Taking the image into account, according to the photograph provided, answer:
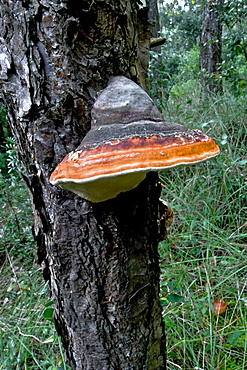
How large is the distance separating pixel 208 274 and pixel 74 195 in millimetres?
1538

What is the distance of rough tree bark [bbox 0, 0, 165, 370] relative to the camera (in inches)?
39.8

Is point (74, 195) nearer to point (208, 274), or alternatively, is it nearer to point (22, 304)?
point (208, 274)

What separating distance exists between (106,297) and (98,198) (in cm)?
45

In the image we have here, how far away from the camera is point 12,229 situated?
12.5 ft

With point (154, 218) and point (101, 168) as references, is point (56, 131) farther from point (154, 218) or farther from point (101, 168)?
point (154, 218)

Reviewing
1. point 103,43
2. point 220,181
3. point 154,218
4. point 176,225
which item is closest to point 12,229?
point 176,225

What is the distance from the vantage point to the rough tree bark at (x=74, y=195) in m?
1.01

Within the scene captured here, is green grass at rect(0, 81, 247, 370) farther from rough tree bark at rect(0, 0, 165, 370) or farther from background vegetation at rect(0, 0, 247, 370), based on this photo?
rough tree bark at rect(0, 0, 165, 370)

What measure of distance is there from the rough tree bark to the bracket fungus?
0.37 feet

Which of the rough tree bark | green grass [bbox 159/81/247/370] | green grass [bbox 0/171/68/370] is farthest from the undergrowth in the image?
green grass [bbox 159/81/247/370]

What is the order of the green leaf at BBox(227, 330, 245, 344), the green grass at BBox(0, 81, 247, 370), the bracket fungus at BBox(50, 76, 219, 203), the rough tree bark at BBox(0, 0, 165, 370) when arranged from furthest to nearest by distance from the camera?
the green grass at BBox(0, 81, 247, 370), the green leaf at BBox(227, 330, 245, 344), the rough tree bark at BBox(0, 0, 165, 370), the bracket fungus at BBox(50, 76, 219, 203)

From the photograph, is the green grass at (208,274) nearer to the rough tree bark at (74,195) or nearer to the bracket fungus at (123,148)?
the rough tree bark at (74,195)

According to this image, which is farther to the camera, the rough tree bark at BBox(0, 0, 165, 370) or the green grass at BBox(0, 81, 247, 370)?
the green grass at BBox(0, 81, 247, 370)

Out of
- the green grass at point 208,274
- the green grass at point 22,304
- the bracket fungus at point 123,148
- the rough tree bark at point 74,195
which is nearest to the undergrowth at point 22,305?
the green grass at point 22,304
